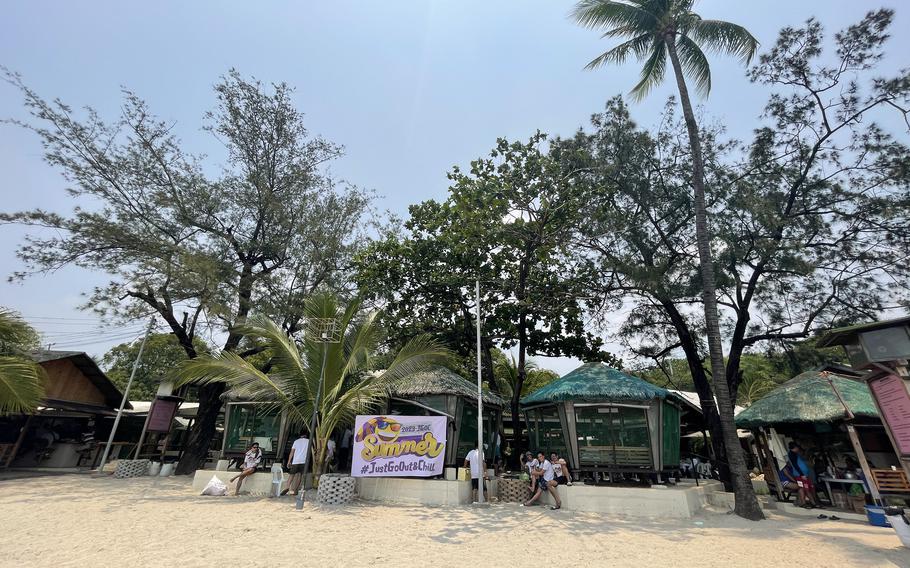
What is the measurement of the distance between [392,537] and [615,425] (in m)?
7.01

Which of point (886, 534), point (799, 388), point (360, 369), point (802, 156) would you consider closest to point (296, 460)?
point (360, 369)

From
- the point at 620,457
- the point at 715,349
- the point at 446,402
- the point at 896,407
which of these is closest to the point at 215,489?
the point at 446,402

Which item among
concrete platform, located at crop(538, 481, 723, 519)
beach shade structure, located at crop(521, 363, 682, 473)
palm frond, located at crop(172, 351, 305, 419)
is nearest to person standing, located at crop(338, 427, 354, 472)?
palm frond, located at crop(172, 351, 305, 419)

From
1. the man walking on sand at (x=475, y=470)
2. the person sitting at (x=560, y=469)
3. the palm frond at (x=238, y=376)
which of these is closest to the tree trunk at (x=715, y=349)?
the person sitting at (x=560, y=469)

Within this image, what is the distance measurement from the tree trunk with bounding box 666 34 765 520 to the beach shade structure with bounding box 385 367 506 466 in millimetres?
6432

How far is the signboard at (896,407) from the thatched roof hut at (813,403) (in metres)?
3.61

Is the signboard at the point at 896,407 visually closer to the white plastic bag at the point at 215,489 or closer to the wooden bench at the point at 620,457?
the wooden bench at the point at 620,457

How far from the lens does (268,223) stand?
17828mm

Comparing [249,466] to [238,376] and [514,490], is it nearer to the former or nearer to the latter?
[238,376]

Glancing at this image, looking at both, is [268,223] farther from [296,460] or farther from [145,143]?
[296,460]

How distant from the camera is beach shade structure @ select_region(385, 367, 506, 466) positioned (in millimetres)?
12297

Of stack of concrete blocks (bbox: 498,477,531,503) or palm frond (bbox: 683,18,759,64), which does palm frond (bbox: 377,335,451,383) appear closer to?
stack of concrete blocks (bbox: 498,477,531,503)

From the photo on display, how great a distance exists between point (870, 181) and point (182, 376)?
19980 mm

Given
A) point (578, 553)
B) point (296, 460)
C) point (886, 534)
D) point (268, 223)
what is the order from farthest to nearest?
point (268, 223)
point (296, 460)
point (886, 534)
point (578, 553)
